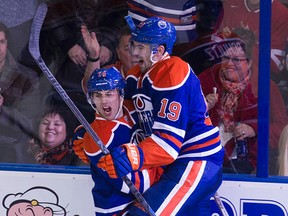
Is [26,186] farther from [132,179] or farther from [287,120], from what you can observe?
[287,120]

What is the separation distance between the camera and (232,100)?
4168 mm

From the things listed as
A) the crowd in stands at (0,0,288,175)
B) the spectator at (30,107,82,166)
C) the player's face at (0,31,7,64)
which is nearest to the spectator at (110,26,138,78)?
the crowd in stands at (0,0,288,175)

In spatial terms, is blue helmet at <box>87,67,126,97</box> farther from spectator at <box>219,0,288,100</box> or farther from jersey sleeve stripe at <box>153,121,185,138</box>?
spectator at <box>219,0,288,100</box>

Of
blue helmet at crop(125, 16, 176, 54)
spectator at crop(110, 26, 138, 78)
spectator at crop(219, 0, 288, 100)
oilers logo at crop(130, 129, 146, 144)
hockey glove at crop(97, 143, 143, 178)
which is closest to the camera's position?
hockey glove at crop(97, 143, 143, 178)

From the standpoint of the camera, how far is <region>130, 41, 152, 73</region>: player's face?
3.62 m

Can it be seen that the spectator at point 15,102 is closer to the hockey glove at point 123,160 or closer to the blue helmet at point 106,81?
the blue helmet at point 106,81

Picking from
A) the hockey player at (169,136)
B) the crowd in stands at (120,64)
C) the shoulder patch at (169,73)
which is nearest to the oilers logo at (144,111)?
the hockey player at (169,136)

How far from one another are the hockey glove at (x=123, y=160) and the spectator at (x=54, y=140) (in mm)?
890

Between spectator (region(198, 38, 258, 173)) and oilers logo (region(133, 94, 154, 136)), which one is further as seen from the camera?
spectator (region(198, 38, 258, 173))

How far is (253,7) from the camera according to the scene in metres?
4.07

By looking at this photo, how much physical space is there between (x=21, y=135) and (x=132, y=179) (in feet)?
3.29

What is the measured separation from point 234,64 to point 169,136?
846 mm

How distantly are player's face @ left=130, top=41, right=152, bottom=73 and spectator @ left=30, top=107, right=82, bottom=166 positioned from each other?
32.0 inches

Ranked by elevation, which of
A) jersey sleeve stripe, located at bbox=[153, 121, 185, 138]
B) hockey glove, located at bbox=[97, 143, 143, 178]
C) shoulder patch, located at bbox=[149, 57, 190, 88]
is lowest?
hockey glove, located at bbox=[97, 143, 143, 178]
